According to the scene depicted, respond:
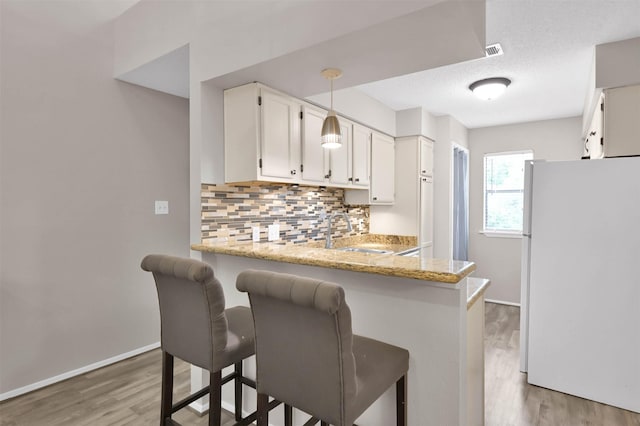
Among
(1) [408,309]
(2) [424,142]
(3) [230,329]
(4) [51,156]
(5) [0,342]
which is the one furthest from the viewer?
(2) [424,142]

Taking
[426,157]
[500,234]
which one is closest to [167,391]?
[426,157]

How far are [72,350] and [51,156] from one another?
151 cm

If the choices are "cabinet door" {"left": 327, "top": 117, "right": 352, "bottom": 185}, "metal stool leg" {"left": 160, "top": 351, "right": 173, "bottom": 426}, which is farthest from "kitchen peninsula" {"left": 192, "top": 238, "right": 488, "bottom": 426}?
"cabinet door" {"left": 327, "top": 117, "right": 352, "bottom": 185}

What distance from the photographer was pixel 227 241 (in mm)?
2521

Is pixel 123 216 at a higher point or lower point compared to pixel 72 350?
higher

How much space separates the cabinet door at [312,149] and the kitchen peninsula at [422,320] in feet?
3.73

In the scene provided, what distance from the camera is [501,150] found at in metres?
5.19

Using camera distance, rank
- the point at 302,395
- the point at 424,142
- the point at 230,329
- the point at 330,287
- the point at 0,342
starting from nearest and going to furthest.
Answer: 1. the point at 330,287
2. the point at 302,395
3. the point at 230,329
4. the point at 0,342
5. the point at 424,142

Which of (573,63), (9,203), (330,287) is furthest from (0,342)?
(573,63)

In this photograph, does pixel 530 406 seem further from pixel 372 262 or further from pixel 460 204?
pixel 460 204

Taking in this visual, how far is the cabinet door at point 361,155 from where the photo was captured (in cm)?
356

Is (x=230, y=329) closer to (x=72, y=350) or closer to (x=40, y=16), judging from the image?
(x=72, y=350)

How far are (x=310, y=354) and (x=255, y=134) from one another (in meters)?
1.56

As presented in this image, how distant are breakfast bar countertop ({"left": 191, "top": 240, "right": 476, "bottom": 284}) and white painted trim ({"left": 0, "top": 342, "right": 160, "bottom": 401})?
1.75m
